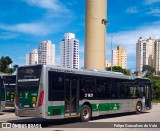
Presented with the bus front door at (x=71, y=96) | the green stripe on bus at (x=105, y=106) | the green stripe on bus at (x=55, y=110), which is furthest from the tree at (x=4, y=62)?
the green stripe on bus at (x=55, y=110)

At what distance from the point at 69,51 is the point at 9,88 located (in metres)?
31.6

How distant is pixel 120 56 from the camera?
3996 inches

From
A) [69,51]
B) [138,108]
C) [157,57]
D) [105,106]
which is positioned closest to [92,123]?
[105,106]

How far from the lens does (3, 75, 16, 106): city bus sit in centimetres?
2605

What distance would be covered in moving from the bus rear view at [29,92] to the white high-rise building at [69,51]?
1536 inches

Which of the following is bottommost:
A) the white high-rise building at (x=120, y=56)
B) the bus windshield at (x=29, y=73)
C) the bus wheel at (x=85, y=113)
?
the bus wheel at (x=85, y=113)

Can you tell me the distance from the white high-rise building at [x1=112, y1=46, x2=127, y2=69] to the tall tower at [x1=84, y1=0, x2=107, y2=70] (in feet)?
151

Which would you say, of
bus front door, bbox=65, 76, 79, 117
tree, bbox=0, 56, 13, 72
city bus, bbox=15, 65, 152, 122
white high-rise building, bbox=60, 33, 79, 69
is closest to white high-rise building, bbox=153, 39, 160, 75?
white high-rise building, bbox=60, 33, 79, 69

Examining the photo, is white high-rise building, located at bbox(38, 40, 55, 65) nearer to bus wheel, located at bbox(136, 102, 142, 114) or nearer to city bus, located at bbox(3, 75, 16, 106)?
city bus, located at bbox(3, 75, 16, 106)

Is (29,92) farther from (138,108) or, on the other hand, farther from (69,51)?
(69,51)

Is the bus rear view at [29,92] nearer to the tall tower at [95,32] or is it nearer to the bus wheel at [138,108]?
the bus wheel at [138,108]

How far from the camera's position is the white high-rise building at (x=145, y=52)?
104 metres

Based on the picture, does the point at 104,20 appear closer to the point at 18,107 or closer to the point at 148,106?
the point at 148,106

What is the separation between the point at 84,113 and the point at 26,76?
157 inches
